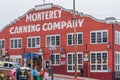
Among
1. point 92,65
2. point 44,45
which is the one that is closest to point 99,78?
point 92,65

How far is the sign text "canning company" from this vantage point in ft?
190

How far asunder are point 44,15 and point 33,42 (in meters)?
4.39

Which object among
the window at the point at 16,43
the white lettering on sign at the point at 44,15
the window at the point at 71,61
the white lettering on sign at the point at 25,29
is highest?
the white lettering on sign at the point at 44,15

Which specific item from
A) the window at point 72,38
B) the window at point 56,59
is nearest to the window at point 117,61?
the window at point 72,38

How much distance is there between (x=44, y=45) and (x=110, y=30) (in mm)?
11110

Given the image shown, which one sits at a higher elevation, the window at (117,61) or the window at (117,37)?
the window at (117,37)

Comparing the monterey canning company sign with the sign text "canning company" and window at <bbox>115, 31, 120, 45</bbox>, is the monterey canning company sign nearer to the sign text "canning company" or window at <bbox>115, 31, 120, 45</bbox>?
the sign text "canning company"

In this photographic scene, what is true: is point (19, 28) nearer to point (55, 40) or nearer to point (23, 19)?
point (23, 19)

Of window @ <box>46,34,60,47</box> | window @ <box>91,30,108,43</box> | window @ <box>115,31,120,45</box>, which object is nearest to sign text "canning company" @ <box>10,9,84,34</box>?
window @ <box>46,34,60,47</box>

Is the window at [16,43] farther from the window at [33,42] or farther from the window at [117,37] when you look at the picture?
the window at [117,37]

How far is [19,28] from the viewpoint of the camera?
6362 cm

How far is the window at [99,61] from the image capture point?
5322 centimetres

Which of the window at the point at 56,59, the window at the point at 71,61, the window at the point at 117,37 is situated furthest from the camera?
the window at the point at 56,59

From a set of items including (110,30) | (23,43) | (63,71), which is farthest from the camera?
(23,43)
